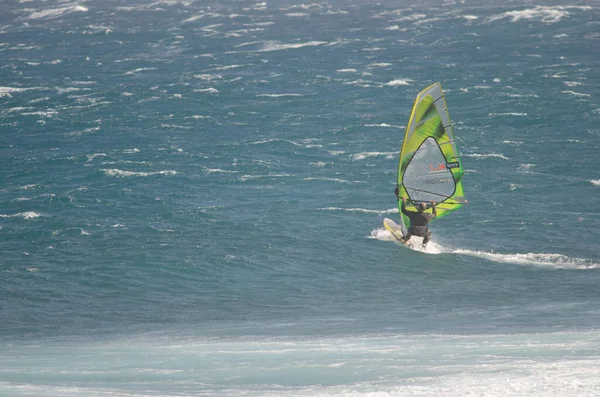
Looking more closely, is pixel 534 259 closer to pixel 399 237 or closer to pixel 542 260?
pixel 542 260

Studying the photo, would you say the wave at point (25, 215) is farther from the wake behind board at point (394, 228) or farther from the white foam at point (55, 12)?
the white foam at point (55, 12)

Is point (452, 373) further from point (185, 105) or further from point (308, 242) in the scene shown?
point (185, 105)

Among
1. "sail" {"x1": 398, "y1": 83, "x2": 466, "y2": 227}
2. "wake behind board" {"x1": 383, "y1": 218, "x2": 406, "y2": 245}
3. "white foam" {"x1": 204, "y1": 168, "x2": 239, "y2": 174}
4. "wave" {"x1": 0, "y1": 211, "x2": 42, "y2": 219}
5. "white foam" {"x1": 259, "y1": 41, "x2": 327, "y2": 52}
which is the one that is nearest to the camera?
"sail" {"x1": 398, "y1": 83, "x2": 466, "y2": 227}

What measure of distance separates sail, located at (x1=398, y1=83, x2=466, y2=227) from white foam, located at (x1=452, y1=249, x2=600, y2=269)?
93.9 inches

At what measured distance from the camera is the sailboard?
31.5 metres

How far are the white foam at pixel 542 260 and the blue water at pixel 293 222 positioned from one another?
11 centimetres

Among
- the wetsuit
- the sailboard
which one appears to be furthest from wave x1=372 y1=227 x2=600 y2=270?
the sailboard

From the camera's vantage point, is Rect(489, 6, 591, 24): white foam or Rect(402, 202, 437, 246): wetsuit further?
Rect(489, 6, 591, 24): white foam

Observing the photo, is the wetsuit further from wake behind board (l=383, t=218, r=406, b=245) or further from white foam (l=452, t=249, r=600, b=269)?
white foam (l=452, t=249, r=600, b=269)

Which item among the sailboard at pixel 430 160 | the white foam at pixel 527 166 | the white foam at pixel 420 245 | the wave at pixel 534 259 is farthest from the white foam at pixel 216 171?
the wave at pixel 534 259

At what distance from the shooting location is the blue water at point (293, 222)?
1809 centimetres

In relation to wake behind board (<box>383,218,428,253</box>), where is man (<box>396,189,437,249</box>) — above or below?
above

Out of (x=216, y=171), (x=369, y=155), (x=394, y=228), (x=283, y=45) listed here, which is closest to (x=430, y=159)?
(x=394, y=228)

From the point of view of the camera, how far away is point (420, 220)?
104 ft
